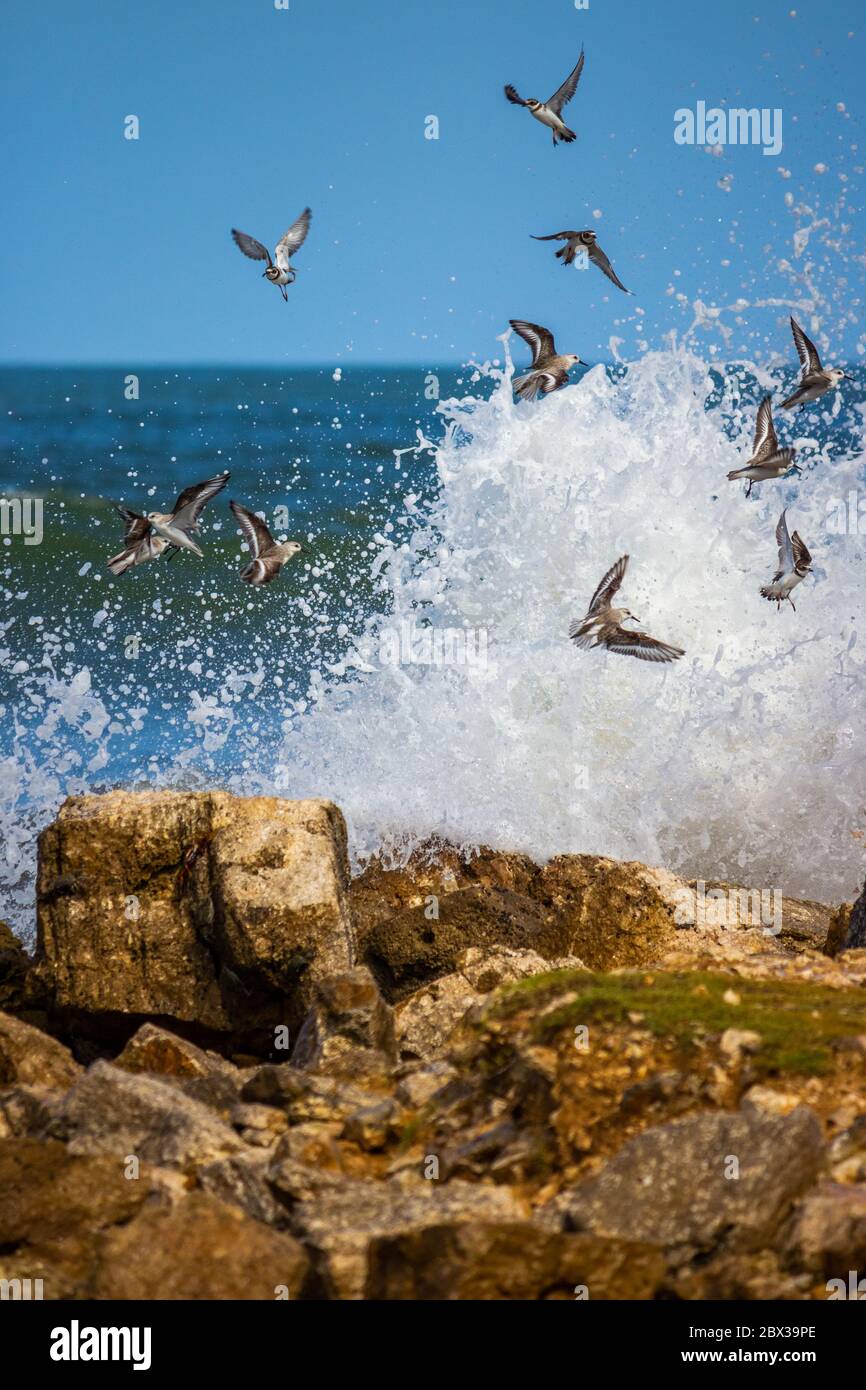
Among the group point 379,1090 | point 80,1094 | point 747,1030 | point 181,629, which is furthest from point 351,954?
point 181,629

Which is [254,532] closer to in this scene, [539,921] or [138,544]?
[138,544]

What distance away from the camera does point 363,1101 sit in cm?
486

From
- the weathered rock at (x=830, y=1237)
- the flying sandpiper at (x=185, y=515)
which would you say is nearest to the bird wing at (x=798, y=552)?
the flying sandpiper at (x=185, y=515)

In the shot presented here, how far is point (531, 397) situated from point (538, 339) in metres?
0.34

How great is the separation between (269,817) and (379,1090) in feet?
6.28

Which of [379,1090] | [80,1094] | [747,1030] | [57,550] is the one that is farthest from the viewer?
[57,550]

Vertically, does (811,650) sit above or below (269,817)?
above

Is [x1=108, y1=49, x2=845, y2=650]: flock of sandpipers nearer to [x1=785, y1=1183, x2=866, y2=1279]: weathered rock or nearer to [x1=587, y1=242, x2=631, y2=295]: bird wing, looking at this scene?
[x1=587, y1=242, x2=631, y2=295]: bird wing

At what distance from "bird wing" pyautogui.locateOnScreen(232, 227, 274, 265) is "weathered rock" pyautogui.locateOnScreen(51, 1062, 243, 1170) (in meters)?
5.73

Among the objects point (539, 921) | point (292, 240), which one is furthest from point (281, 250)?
point (539, 921)

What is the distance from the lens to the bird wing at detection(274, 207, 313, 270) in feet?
30.8

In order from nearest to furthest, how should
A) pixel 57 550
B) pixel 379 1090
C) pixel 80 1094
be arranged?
pixel 80 1094, pixel 379 1090, pixel 57 550

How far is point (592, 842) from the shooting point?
971 cm
